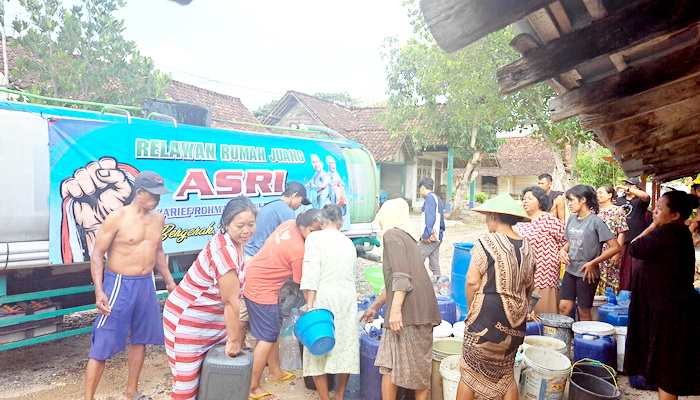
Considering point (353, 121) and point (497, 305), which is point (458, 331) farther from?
point (353, 121)

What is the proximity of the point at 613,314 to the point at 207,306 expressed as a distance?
3898 millimetres

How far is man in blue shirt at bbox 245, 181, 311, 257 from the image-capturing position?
4844 millimetres

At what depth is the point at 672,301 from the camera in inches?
128

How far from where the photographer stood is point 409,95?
1834cm

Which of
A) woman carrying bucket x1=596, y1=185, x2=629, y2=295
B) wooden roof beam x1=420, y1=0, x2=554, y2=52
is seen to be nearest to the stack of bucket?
woman carrying bucket x1=596, y1=185, x2=629, y2=295

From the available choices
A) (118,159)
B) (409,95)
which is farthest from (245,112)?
(118,159)

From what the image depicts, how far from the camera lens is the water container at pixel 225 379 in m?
2.69

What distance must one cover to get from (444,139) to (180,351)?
17.5 metres

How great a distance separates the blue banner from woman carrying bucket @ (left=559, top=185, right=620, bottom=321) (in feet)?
11.7

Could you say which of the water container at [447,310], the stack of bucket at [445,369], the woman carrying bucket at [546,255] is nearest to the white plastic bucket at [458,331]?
the stack of bucket at [445,369]

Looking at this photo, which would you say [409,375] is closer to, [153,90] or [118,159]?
[118,159]

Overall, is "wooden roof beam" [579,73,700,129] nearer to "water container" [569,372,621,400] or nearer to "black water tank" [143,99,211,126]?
"water container" [569,372,621,400]

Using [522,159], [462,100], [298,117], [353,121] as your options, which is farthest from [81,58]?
[522,159]

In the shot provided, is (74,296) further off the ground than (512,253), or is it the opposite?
(512,253)
